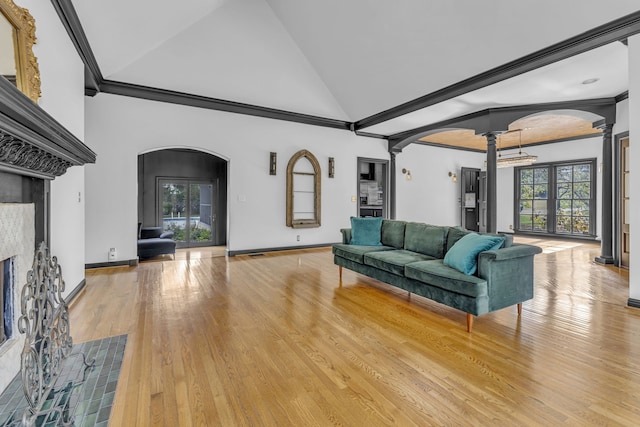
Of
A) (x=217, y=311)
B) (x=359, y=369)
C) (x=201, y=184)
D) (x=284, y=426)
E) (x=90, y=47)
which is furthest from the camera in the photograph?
(x=201, y=184)

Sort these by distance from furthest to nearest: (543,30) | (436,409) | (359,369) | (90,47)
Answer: (90,47)
(543,30)
(359,369)
(436,409)

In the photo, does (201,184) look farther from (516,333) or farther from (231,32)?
(516,333)

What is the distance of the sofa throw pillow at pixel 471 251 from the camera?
2.87 metres

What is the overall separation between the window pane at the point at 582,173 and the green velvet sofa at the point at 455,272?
24.1 feet

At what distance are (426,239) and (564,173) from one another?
24.9 feet

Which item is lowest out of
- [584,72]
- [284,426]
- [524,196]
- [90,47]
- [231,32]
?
[284,426]

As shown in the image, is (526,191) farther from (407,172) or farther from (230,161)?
(230,161)

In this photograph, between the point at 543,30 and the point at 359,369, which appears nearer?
the point at 359,369

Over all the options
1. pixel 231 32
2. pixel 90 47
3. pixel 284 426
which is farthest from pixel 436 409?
pixel 231 32

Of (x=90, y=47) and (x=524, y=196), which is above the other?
(x=90, y=47)

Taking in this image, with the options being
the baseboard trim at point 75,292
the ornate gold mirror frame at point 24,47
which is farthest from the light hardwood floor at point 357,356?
the ornate gold mirror frame at point 24,47

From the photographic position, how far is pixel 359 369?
2.11 metres

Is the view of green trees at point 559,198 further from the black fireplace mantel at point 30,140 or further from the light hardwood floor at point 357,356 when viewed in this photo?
the black fireplace mantel at point 30,140

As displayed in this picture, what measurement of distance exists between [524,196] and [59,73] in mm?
11247
